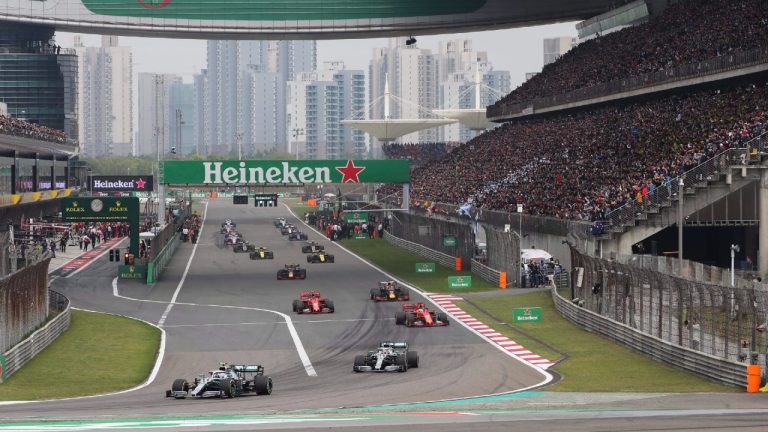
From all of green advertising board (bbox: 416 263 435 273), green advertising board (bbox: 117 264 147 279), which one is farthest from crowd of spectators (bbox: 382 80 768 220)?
green advertising board (bbox: 117 264 147 279)

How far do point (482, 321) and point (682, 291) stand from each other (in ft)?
46.0

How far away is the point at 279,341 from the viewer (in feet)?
125

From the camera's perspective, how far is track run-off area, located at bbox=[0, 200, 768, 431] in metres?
22.6

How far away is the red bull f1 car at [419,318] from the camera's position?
133ft

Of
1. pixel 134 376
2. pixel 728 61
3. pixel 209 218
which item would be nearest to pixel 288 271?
pixel 728 61

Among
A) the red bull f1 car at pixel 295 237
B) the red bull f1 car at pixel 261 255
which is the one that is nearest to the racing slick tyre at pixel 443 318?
the red bull f1 car at pixel 261 255

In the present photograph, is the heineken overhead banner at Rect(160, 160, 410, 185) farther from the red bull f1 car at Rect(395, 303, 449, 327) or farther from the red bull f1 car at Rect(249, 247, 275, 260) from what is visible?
the red bull f1 car at Rect(395, 303, 449, 327)

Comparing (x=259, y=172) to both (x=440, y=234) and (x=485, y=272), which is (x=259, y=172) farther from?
(x=440, y=234)

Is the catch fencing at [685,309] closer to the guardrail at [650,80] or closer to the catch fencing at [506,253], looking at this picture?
the catch fencing at [506,253]

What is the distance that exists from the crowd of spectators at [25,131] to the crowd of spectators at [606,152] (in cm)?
3115

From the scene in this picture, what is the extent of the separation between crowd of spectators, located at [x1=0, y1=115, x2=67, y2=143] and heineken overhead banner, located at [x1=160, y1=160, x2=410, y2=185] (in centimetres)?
2753

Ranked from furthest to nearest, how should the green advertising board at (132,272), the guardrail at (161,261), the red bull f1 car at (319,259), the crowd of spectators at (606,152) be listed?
the red bull f1 car at (319,259), the green advertising board at (132,272), the guardrail at (161,261), the crowd of spectators at (606,152)

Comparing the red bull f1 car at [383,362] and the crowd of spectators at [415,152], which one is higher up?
the crowd of spectators at [415,152]

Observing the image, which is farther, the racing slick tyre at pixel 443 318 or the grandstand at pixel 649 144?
the grandstand at pixel 649 144
